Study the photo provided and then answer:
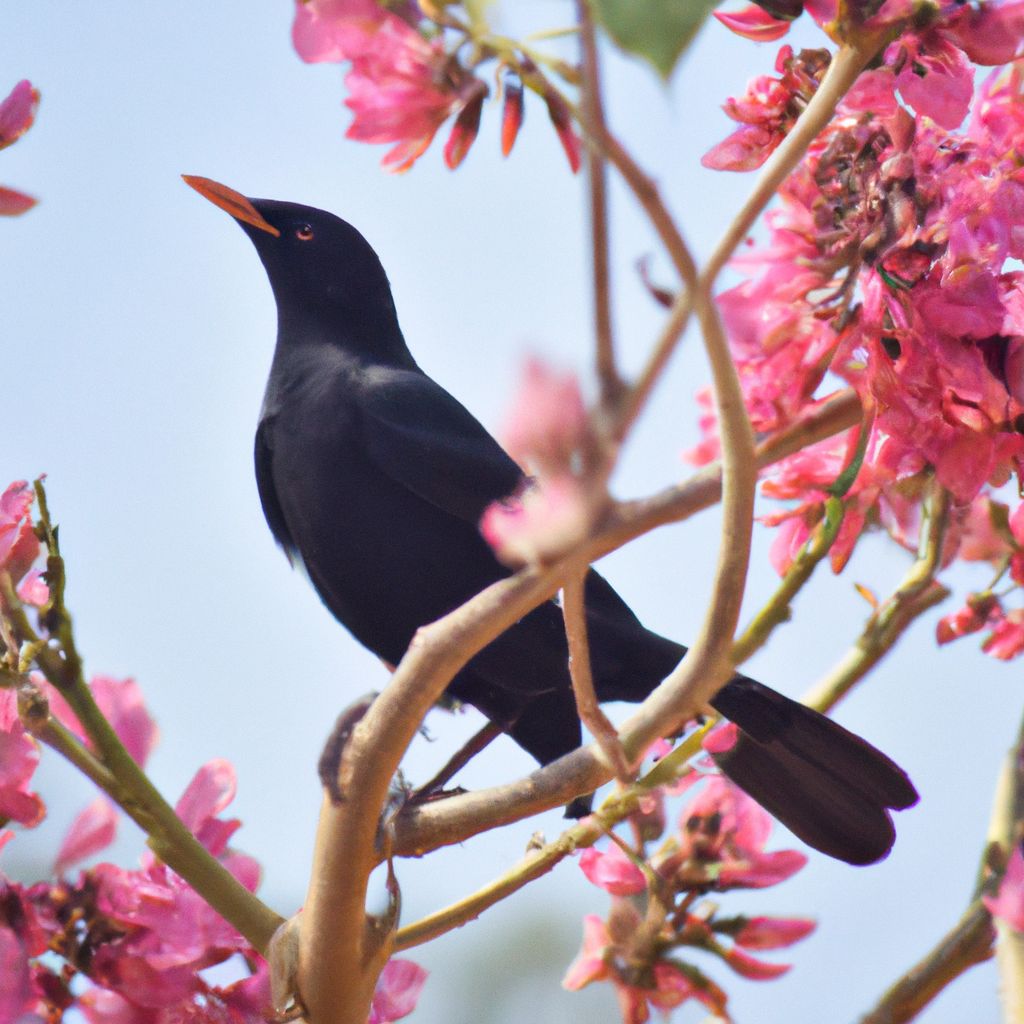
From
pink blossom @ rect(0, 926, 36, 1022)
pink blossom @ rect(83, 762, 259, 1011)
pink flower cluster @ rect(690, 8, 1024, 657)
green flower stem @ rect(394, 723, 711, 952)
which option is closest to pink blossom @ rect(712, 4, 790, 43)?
pink flower cluster @ rect(690, 8, 1024, 657)

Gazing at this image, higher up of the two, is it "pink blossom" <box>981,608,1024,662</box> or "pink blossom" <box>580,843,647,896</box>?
"pink blossom" <box>981,608,1024,662</box>

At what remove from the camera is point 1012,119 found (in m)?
1.68

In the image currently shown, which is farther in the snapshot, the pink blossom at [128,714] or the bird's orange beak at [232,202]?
the bird's orange beak at [232,202]

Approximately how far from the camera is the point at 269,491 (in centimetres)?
280

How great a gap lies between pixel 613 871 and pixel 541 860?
0.69 ft

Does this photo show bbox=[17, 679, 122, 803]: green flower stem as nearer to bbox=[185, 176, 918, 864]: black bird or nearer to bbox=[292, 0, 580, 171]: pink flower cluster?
bbox=[292, 0, 580, 171]: pink flower cluster

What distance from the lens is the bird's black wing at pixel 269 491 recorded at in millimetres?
2762

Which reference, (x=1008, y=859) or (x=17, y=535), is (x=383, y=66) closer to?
(x=17, y=535)

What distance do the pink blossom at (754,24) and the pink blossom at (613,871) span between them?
1.05m

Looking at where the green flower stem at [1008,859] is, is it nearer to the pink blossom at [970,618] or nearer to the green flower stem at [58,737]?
the pink blossom at [970,618]

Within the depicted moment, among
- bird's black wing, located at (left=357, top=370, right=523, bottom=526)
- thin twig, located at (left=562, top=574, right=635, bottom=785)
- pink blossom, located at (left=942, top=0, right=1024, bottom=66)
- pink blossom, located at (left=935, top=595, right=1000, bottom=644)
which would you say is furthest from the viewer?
bird's black wing, located at (left=357, top=370, right=523, bottom=526)

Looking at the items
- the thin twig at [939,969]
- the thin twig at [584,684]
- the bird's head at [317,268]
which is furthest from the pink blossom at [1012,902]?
the bird's head at [317,268]

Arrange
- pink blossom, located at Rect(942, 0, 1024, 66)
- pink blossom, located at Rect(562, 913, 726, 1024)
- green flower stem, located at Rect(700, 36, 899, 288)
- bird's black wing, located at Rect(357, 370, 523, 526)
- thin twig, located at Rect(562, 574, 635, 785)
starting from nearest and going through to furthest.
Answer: green flower stem, located at Rect(700, 36, 899, 288), thin twig, located at Rect(562, 574, 635, 785), pink blossom, located at Rect(942, 0, 1024, 66), pink blossom, located at Rect(562, 913, 726, 1024), bird's black wing, located at Rect(357, 370, 523, 526)

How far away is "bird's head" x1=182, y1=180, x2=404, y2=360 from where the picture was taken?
2.97 metres
